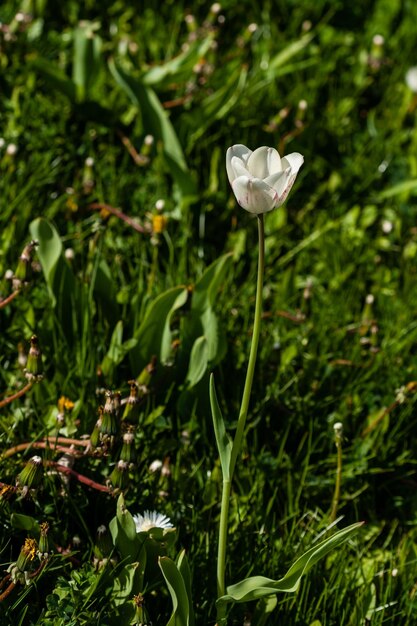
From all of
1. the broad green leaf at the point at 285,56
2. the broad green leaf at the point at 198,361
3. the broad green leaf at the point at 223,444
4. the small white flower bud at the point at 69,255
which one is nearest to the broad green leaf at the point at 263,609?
the broad green leaf at the point at 223,444

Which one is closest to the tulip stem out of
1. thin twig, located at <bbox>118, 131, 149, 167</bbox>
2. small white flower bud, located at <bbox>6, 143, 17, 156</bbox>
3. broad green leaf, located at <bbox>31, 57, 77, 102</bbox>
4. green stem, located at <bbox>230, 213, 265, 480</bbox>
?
green stem, located at <bbox>230, 213, 265, 480</bbox>

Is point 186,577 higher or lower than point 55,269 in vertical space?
lower

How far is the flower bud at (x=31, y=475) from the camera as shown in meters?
1.45

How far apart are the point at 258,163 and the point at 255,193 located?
4.9 inches

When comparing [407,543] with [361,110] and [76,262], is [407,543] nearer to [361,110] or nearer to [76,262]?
[76,262]

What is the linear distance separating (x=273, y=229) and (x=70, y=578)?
1348 millimetres

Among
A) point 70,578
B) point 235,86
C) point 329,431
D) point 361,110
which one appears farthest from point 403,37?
point 70,578

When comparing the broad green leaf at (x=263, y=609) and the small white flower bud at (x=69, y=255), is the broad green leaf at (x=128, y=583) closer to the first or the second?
the broad green leaf at (x=263, y=609)

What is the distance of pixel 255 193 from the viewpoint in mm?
1297

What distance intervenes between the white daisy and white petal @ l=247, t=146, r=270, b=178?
0.65m

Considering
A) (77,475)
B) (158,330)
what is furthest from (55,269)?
(77,475)

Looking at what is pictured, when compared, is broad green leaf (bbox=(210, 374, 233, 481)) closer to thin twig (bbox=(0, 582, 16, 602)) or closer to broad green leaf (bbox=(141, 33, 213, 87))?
thin twig (bbox=(0, 582, 16, 602))

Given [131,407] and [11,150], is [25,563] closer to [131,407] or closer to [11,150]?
[131,407]

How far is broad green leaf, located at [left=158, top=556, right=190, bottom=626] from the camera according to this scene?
1.34 m
